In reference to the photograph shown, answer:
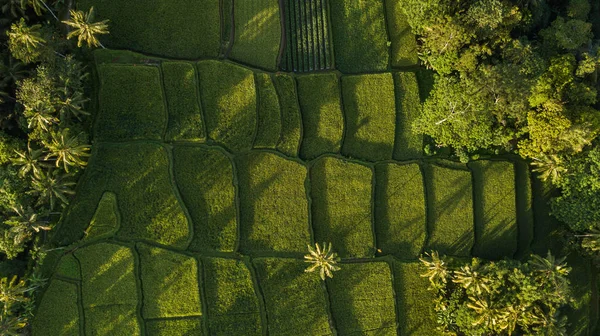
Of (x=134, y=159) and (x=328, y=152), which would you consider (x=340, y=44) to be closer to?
(x=328, y=152)

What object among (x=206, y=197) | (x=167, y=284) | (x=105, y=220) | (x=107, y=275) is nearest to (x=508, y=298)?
(x=206, y=197)

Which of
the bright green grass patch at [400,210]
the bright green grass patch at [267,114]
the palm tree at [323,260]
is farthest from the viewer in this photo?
the bright green grass patch at [400,210]

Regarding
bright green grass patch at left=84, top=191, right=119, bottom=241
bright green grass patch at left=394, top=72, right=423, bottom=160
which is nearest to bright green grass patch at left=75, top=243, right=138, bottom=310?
bright green grass patch at left=84, top=191, right=119, bottom=241

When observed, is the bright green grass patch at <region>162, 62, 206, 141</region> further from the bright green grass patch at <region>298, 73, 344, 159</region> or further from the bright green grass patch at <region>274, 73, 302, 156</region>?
the bright green grass patch at <region>298, 73, 344, 159</region>

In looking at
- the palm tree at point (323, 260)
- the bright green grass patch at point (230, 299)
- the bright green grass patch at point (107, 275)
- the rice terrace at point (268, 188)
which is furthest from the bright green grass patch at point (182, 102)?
the palm tree at point (323, 260)

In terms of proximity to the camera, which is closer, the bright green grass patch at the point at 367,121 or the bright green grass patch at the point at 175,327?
the bright green grass patch at the point at 175,327

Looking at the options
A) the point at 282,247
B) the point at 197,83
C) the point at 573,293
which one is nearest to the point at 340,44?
the point at 197,83

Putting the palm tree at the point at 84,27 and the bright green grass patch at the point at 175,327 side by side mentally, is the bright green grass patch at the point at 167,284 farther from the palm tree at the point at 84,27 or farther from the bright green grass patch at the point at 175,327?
the palm tree at the point at 84,27

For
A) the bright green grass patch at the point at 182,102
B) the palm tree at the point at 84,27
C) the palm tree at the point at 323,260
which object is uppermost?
the palm tree at the point at 84,27
